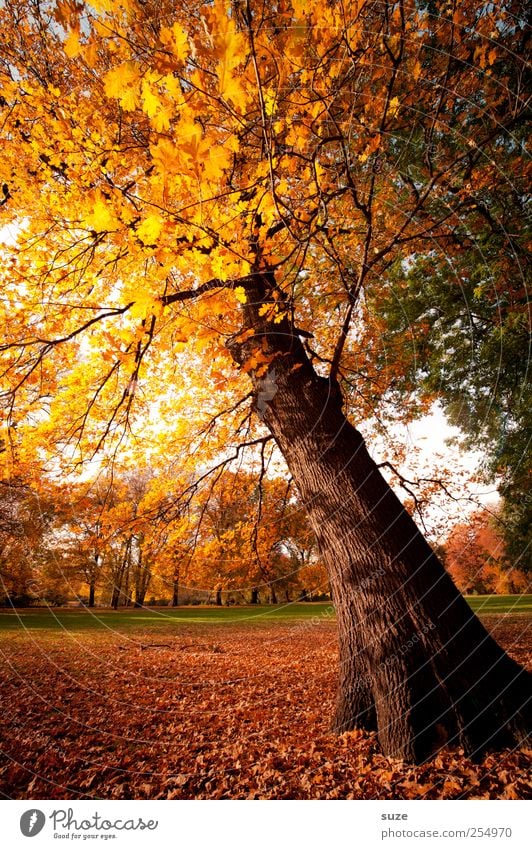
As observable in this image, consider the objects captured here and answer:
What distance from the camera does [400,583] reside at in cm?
284

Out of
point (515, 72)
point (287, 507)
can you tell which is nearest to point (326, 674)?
point (287, 507)

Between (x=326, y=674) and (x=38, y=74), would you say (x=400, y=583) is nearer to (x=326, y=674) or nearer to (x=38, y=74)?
(x=326, y=674)

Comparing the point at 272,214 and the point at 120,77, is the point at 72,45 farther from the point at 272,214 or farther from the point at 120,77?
the point at 272,214

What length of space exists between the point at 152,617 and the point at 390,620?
15560 mm

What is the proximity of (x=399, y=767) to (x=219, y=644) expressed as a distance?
8.07 m

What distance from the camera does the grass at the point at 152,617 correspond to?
39.1ft

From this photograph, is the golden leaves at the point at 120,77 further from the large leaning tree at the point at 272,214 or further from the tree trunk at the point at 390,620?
the tree trunk at the point at 390,620

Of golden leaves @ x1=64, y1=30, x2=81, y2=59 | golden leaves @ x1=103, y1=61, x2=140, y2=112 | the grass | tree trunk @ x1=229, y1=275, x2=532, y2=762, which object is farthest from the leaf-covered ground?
golden leaves @ x1=64, y1=30, x2=81, y2=59

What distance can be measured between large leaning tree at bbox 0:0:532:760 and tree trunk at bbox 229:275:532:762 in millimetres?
14

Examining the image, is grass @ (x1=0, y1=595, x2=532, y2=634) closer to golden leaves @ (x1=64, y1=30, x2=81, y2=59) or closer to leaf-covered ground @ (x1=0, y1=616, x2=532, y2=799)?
leaf-covered ground @ (x1=0, y1=616, x2=532, y2=799)

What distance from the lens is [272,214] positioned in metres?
2.24

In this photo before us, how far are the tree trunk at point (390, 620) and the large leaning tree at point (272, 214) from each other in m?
0.01

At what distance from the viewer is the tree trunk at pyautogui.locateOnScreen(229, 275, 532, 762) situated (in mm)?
2609

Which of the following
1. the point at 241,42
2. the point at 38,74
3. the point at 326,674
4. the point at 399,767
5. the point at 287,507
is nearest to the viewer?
the point at 241,42
